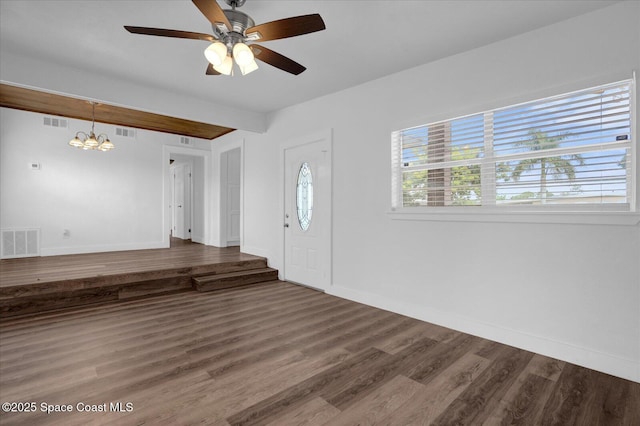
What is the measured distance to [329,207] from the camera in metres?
4.49

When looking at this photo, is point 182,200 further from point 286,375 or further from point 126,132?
point 286,375

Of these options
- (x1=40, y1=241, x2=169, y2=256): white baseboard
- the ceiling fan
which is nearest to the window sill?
the ceiling fan

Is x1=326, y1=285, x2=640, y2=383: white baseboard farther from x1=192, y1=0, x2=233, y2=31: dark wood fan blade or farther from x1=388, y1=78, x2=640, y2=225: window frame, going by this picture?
x1=192, y1=0, x2=233, y2=31: dark wood fan blade

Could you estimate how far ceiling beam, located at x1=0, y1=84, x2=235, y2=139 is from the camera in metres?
4.81

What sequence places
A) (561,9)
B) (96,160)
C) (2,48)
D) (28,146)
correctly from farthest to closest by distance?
1. (96,160)
2. (28,146)
3. (2,48)
4. (561,9)

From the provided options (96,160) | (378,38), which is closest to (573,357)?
(378,38)

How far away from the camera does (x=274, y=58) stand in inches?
96.0

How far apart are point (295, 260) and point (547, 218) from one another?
346 cm

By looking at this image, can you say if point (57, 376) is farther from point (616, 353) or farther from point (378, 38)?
point (616, 353)

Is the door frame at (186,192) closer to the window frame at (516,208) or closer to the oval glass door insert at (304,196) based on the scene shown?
the oval glass door insert at (304,196)

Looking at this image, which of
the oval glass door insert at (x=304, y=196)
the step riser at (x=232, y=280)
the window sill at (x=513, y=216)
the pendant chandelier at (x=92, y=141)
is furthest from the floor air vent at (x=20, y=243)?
the window sill at (x=513, y=216)

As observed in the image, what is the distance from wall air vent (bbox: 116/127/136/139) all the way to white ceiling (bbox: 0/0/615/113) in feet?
10.1

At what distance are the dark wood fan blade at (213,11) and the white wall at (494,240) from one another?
2300 mm

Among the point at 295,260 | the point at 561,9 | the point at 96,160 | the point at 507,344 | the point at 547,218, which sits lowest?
the point at 507,344
